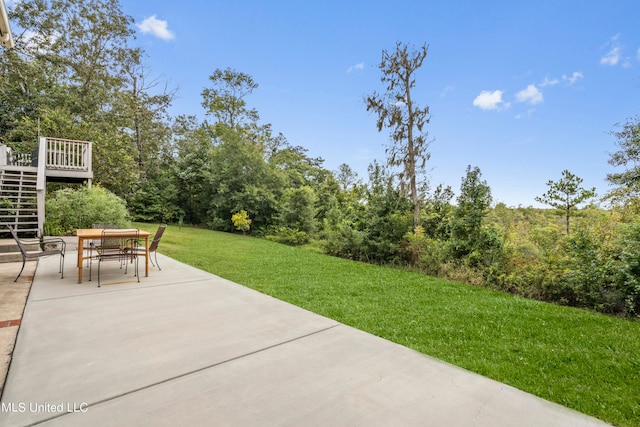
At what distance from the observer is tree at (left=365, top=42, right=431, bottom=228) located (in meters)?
9.84

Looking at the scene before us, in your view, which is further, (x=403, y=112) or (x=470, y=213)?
(x=403, y=112)

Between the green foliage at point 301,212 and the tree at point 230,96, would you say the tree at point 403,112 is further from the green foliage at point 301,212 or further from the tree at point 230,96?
the tree at point 230,96

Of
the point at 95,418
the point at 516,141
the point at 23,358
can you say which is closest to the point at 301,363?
the point at 95,418

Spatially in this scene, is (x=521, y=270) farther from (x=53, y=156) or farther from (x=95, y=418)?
(x=53, y=156)

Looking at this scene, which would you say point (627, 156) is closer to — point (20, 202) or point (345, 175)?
point (345, 175)

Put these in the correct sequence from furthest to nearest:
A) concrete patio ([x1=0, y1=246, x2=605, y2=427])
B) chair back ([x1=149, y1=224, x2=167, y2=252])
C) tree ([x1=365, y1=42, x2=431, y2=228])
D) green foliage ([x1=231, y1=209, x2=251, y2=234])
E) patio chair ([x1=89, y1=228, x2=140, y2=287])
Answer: green foliage ([x1=231, y1=209, x2=251, y2=234]) → tree ([x1=365, y1=42, x2=431, y2=228]) → chair back ([x1=149, y1=224, x2=167, y2=252]) → patio chair ([x1=89, y1=228, x2=140, y2=287]) → concrete patio ([x1=0, y1=246, x2=605, y2=427])

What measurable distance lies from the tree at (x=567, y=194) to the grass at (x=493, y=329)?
5101mm

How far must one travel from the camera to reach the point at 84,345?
8.25ft

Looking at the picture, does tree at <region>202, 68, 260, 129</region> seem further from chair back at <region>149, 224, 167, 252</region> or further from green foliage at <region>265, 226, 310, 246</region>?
chair back at <region>149, 224, 167, 252</region>

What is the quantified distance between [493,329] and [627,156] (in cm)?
1087

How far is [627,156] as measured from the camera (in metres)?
9.87

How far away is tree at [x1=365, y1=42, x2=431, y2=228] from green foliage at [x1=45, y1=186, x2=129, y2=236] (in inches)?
328

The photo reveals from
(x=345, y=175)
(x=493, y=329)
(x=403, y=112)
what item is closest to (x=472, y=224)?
(x=493, y=329)

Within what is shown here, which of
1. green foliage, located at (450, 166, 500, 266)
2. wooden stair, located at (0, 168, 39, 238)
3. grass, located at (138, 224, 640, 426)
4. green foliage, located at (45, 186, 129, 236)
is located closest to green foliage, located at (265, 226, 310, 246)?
green foliage, located at (45, 186, 129, 236)
